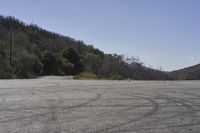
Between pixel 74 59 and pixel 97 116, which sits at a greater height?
pixel 74 59

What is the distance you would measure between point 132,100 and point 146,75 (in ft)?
157

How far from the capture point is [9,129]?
952 centimetres

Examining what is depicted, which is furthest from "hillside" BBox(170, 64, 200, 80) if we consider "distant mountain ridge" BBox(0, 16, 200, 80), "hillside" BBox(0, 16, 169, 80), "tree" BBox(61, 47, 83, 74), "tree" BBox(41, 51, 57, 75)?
"tree" BBox(41, 51, 57, 75)

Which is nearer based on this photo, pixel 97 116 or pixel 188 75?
pixel 97 116

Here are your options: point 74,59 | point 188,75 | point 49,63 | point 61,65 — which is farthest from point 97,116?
point 74,59

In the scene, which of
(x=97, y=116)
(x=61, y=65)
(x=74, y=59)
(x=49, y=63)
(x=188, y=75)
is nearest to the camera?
(x=97, y=116)

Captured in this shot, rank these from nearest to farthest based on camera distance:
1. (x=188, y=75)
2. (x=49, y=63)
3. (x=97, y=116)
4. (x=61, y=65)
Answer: (x=97, y=116), (x=188, y=75), (x=49, y=63), (x=61, y=65)

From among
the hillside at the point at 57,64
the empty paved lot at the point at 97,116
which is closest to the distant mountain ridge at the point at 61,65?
the hillside at the point at 57,64

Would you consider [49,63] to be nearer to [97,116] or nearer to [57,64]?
[57,64]

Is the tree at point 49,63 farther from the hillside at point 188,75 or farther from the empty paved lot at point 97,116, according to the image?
the empty paved lot at point 97,116

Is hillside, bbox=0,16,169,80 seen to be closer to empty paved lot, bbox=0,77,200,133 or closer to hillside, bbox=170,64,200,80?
hillside, bbox=170,64,200,80

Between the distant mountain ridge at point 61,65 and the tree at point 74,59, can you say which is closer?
the distant mountain ridge at point 61,65

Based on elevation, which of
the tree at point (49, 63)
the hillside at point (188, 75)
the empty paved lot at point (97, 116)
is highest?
the tree at point (49, 63)

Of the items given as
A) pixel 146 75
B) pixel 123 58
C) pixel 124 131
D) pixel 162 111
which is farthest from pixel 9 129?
pixel 123 58
